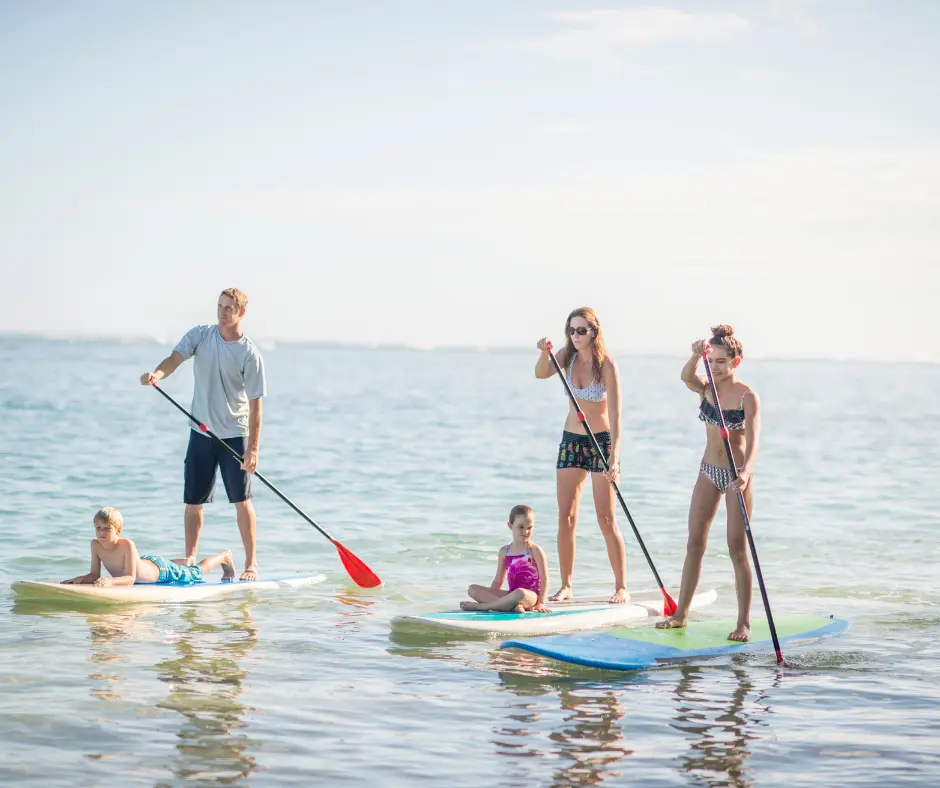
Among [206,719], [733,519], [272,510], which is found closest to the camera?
[206,719]

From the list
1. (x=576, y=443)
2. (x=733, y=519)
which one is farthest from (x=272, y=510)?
(x=733, y=519)

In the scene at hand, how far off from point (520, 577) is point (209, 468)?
8.12 feet

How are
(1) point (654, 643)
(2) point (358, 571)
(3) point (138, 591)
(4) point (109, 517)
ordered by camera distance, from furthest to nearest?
(2) point (358, 571) → (3) point (138, 591) → (4) point (109, 517) → (1) point (654, 643)

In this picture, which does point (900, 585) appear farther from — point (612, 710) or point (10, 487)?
point (10, 487)

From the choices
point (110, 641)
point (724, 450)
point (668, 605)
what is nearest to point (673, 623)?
point (668, 605)

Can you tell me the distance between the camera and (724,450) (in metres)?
7.06

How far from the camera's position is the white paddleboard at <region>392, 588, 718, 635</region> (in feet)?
25.1

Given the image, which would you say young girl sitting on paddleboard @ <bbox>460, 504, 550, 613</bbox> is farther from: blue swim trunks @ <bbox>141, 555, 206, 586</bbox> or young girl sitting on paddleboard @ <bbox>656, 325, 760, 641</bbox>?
blue swim trunks @ <bbox>141, 555, 206, 586</bbox>

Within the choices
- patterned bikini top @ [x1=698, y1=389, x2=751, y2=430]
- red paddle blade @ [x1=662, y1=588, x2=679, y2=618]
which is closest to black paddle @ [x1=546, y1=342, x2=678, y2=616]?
red paddle blade @ [x1=662, y1=588, x2=679, y2=618]

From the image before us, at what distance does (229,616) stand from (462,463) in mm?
13618

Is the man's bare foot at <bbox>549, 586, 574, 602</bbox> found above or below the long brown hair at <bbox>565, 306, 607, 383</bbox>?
below

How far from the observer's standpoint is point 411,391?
5841 centimetres

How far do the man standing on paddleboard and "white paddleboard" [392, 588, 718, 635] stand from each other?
183 cm

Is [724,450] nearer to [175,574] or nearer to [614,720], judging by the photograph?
[614,720]
